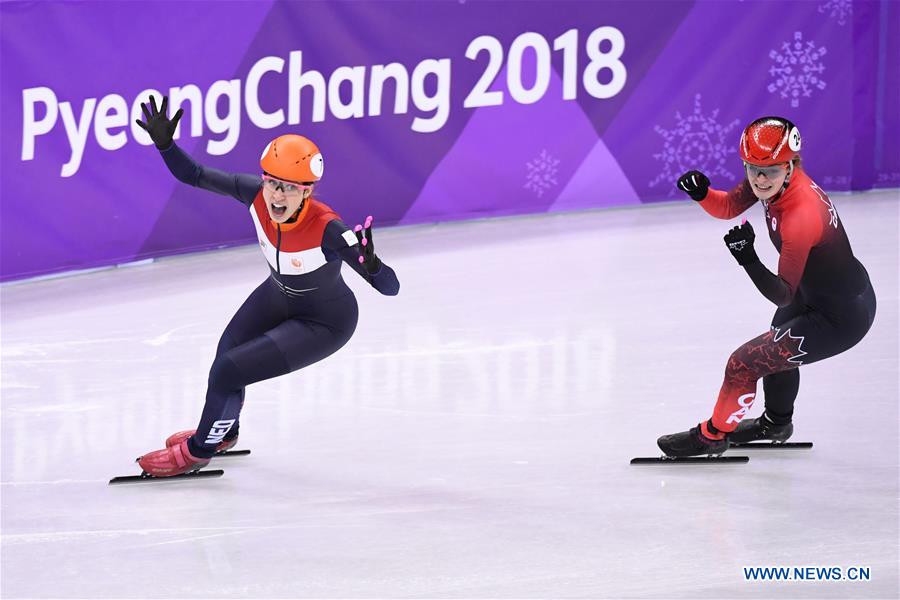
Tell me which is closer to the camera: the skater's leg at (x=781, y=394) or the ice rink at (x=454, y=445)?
the ice rink at (x=454, y=445)

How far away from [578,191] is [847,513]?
5.86 meters

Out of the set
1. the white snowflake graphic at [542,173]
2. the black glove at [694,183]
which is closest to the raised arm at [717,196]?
the black glove at [694,183]

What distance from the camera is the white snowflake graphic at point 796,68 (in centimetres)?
1040

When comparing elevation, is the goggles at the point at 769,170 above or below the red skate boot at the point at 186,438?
above

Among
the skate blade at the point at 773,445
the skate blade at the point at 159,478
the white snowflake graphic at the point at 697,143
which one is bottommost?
the skate blade at the point at 159,478

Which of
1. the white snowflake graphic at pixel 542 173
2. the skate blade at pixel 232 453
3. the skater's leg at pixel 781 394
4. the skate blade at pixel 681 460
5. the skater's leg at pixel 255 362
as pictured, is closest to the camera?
the skater's leg at pixel 255 362

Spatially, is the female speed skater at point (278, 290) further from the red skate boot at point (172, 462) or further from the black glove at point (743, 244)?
the black glove at point (743, 244)

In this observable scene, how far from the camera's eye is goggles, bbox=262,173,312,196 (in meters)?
4.94

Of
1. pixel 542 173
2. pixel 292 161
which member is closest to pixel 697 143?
pixel 542 173

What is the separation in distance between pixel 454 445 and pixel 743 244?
5.32ft

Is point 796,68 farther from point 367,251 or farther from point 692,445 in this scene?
point 367,251

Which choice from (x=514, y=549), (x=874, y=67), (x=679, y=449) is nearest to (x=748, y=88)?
(x=874, y=67)

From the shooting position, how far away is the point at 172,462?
5219mm

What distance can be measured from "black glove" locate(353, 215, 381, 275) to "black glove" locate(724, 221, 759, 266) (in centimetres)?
121
